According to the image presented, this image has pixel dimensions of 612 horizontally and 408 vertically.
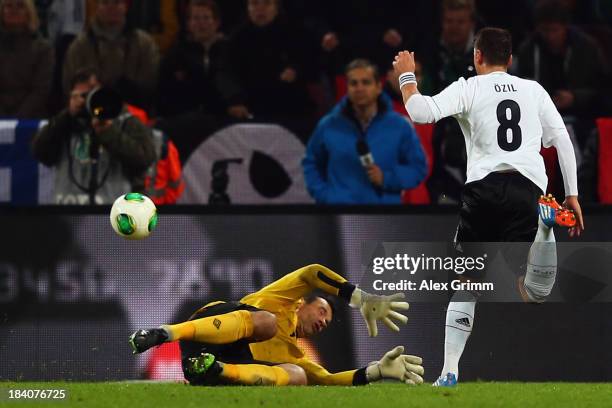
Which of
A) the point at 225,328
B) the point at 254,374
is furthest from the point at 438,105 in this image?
the point at 254,374

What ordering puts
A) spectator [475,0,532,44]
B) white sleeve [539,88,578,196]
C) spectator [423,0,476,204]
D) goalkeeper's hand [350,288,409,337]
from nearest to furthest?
white sleeve [539,88,578,196], goalkeeper's hand [350,288,409,337], spectator [423,0,476,204], spectator [475,0,532,44]

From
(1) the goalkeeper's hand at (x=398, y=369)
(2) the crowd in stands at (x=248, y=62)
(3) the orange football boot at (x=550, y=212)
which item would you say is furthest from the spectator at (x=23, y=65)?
(3) the orange football boot at (x=550, y=212)

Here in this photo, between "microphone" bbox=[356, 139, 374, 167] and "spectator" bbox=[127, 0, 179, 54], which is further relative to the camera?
"spectator" bbox=[127, 0, 179, 54]

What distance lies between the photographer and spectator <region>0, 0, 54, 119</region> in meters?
12.2

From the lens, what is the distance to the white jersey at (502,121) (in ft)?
28.1

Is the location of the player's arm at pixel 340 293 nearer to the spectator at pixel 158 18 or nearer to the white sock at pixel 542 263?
the white sock at pixel 542 263

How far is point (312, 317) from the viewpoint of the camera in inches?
372

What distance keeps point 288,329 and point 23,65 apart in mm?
4124

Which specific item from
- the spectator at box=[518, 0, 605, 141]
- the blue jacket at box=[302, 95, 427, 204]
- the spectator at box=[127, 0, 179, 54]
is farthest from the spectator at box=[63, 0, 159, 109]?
the spectator at box=[518, 0, 605, 141]

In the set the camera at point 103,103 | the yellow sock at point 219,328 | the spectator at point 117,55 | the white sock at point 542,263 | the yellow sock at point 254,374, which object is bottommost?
the yellow sock at point 254,374

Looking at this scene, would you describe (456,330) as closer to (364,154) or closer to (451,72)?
(364,154)

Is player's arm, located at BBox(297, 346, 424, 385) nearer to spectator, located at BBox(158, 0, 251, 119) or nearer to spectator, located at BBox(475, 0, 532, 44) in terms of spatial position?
spectator, located at BBox(158, 0, 251, 119)

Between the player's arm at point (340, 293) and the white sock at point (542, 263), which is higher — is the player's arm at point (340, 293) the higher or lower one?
the lower one

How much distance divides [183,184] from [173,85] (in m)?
1.09
